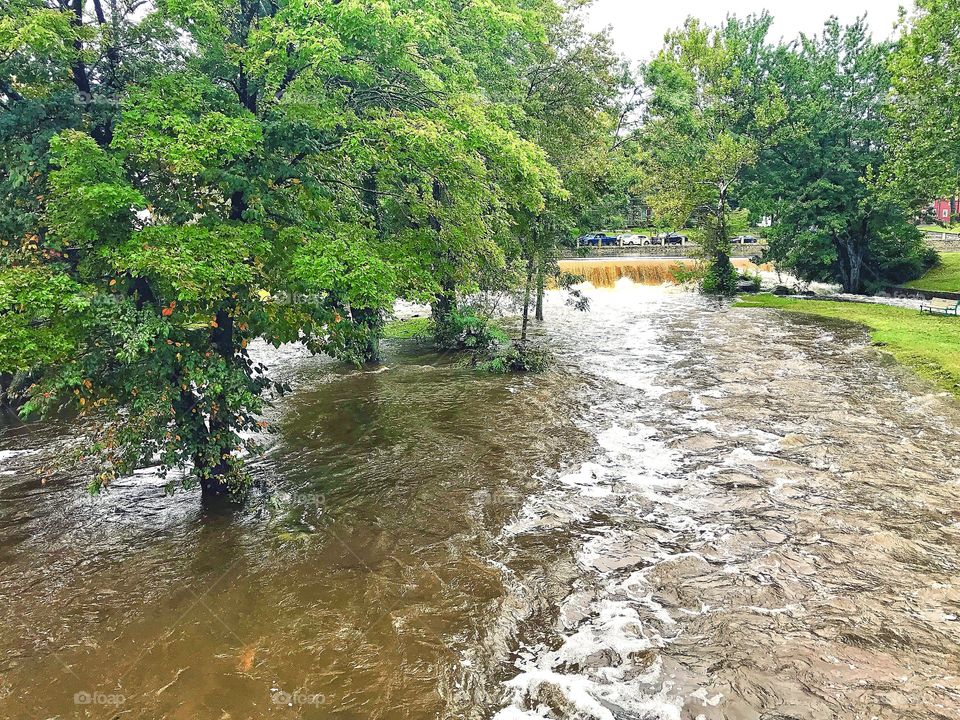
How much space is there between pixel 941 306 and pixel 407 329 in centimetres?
2123

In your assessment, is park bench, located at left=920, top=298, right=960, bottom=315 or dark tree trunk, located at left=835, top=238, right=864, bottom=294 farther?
dark tree trunk, located at left=835, top=238, right=864, bottom=294

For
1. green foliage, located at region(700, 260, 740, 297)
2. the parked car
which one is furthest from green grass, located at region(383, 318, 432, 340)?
the parked car

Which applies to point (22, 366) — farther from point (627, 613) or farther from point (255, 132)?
point (627, 613)

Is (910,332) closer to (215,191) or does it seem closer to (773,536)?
(773,536)

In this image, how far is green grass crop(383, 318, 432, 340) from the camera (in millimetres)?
21661

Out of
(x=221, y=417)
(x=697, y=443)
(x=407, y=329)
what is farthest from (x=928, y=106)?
(x=221, y=417)

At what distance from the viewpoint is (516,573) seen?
7.03 metres

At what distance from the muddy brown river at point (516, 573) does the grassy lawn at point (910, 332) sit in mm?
2146

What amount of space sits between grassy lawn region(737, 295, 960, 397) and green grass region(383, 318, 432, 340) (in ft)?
47.1

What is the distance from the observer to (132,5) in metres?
8.24

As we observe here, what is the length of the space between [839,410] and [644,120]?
31.0 metres

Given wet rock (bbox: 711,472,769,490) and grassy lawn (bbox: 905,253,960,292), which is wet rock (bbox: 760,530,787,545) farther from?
grassy lawn (bbox: 905,253,960,292)

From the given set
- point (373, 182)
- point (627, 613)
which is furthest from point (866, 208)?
point (627, 613)

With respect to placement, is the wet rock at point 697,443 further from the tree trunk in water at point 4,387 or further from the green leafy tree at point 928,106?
the green leafy tree at point 928,106
